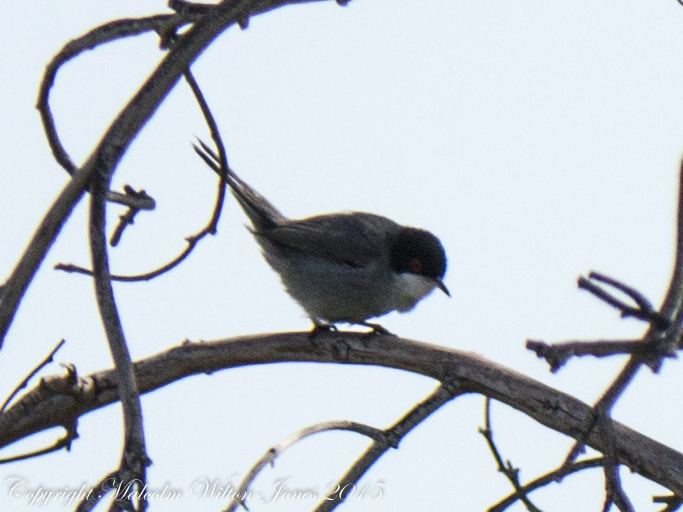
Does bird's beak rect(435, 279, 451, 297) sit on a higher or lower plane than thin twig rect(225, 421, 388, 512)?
higher

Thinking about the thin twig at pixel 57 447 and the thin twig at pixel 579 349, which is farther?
the thin twig at pixel 57 447

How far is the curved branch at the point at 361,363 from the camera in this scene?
3.90 metres

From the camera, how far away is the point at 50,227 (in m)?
3.21

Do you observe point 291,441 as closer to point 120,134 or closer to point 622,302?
point 120,134

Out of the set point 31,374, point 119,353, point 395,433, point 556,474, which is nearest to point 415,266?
point 395,433

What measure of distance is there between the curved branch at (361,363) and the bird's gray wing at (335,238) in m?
1.94

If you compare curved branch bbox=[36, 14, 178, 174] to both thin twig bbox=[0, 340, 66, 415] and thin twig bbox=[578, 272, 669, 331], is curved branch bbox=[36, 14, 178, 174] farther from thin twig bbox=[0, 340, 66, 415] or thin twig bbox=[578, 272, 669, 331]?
thin twig bbox=[578, 272, 669, 331]

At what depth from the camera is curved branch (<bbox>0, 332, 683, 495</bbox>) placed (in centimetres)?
390

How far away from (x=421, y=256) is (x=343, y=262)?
539 mm

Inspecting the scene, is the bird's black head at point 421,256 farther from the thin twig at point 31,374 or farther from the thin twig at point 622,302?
the thin twig at point 622,302

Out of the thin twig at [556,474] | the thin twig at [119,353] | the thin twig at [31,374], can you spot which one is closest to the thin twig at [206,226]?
the thin twig at [31,374]

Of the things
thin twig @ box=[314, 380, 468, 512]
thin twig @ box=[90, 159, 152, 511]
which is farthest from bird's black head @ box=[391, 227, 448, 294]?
Answer: thin twig @ box=[90, 159, 152, 511]

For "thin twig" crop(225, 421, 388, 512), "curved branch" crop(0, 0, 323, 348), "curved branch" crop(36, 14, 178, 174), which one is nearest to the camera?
"curved branch" crop(0, 0, 323, 348)

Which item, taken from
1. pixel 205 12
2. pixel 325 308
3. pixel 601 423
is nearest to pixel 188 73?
pixel 205 12
